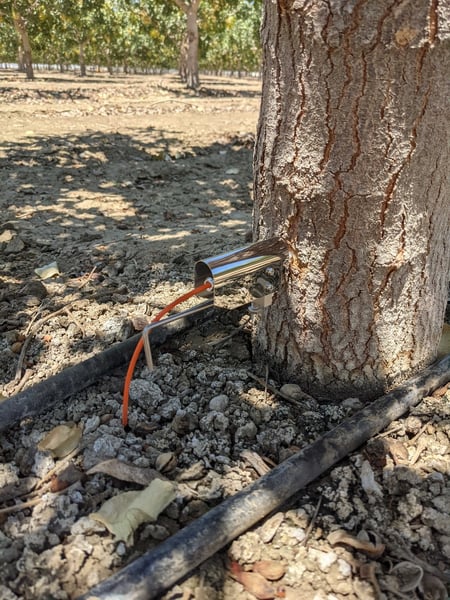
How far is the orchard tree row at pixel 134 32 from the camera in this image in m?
17.8

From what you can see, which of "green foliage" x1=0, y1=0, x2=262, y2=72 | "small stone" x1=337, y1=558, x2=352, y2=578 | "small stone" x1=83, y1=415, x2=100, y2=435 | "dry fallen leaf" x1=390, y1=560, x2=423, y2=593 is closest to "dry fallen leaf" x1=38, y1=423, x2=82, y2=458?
"small stone" x1=83, y1=415, x2=100, y2=435

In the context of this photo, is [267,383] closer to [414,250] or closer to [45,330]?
[414,250]

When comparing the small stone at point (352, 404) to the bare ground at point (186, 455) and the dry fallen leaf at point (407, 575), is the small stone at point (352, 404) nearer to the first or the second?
the bare ground at point (186, 455)

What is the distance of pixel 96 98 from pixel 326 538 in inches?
549

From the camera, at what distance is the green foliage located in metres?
18.4

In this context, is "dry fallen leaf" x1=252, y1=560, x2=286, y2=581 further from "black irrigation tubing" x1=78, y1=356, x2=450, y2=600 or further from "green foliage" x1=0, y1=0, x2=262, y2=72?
"green foliage" x1=0, y1=0, x2=262, y2=72

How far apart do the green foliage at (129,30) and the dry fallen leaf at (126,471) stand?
17015mm

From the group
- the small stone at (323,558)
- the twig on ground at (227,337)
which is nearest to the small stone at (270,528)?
the small stone at (323,558)

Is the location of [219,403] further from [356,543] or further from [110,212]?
[110,212]

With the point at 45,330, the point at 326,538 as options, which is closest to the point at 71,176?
the point at 45,330

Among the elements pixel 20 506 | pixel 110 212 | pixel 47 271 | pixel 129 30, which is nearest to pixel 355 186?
pixel 20 506

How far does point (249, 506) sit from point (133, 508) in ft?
1.04

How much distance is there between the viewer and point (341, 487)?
151 centimetres

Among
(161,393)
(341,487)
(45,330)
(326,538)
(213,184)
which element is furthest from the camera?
(213,184)
